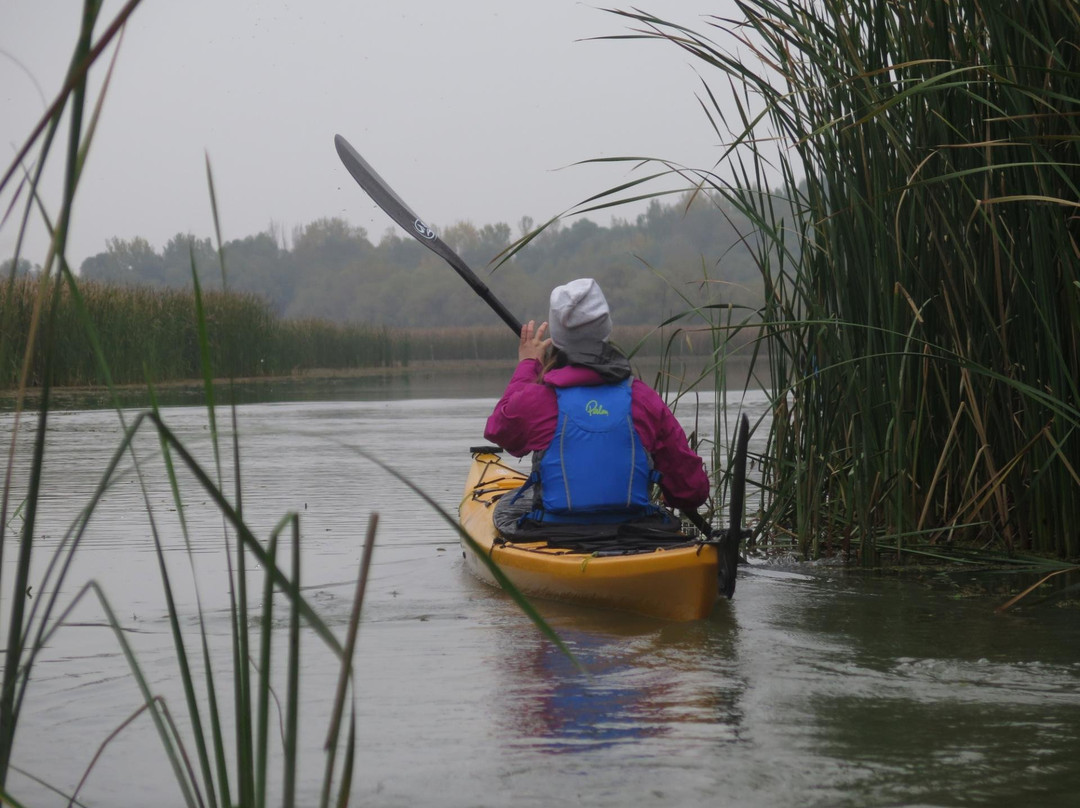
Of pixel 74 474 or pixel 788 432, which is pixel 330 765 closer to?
pixel 788 432

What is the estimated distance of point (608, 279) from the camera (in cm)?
7825

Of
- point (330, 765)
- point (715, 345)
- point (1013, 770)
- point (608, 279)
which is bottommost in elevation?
point (1013, 770)

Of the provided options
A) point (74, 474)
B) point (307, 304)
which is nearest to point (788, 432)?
point (74, 474)

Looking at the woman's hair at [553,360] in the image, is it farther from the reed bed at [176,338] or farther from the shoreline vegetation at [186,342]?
the reed bed at [176,338]

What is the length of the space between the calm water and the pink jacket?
0.60 meters

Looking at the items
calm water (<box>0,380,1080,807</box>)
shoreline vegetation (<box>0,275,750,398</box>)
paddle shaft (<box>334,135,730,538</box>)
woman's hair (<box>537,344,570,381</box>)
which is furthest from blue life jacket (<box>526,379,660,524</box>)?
shoreline vegetation (<box>0,275,750,398</box>)

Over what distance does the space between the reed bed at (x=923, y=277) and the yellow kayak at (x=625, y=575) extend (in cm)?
82

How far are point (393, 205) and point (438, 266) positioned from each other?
286 feet

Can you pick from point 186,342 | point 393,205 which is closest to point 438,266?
point 186,342

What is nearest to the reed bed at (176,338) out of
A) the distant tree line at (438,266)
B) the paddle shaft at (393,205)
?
the paddle shaft at (393,205)

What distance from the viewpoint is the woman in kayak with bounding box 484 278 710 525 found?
4.69 meters

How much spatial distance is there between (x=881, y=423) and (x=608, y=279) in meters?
73.8

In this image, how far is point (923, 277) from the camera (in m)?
4.62

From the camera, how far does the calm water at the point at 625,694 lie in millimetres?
2635
